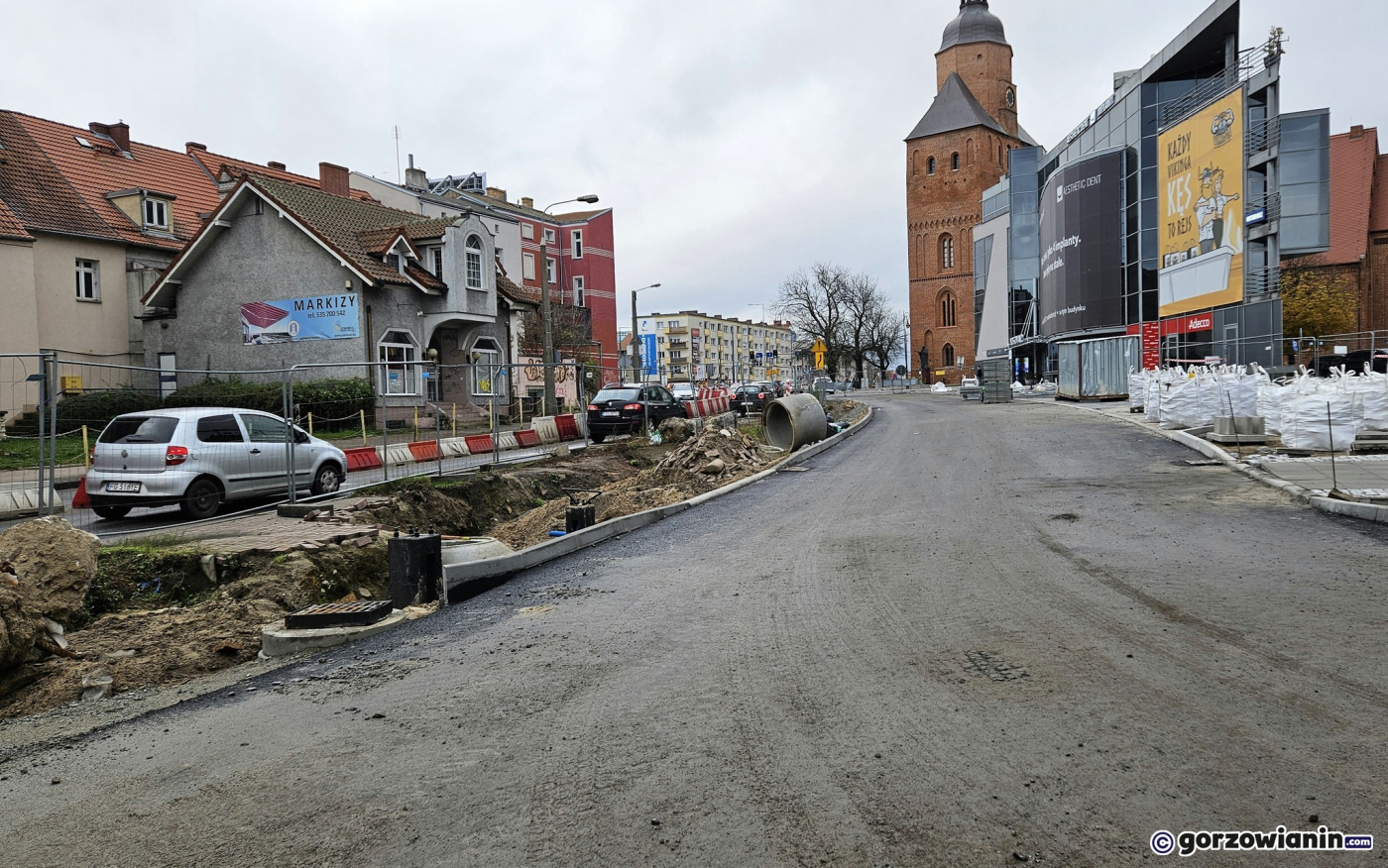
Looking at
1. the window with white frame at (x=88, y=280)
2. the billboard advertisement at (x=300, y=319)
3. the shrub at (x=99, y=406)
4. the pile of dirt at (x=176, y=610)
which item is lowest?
the pile of dirt at (x=176, y=610)

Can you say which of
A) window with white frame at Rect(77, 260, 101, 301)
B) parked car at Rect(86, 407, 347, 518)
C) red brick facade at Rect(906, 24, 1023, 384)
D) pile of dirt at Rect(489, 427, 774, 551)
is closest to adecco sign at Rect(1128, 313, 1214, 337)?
pile of dirt at Rect(489, 427, 774, 551)

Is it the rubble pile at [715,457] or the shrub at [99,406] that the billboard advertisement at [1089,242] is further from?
the shrub at [99,406]

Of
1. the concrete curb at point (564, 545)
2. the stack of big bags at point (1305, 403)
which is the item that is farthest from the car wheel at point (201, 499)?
the stack of big bags at point (1305, 403)

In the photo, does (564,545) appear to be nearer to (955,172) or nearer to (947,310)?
(947,310)

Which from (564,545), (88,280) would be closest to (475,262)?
(88,280)

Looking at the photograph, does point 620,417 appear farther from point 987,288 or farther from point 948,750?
point 987,288

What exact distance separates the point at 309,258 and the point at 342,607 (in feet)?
88.3

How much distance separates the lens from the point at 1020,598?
21.8 ft

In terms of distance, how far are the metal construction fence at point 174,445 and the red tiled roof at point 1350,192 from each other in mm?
63786

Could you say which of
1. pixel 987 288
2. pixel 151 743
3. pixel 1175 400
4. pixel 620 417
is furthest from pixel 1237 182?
pixel 987 288

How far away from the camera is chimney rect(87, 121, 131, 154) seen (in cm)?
3647

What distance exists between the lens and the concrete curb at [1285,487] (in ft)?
30.9

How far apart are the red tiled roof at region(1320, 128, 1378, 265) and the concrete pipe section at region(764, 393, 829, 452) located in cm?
5450

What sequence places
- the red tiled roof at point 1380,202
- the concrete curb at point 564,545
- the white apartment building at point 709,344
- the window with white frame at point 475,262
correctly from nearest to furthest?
the concrete curb at point 564,545
the window with white frame at point 475,262
the red tiled roof at point 1380,202
the white apartment building at point 709,344
